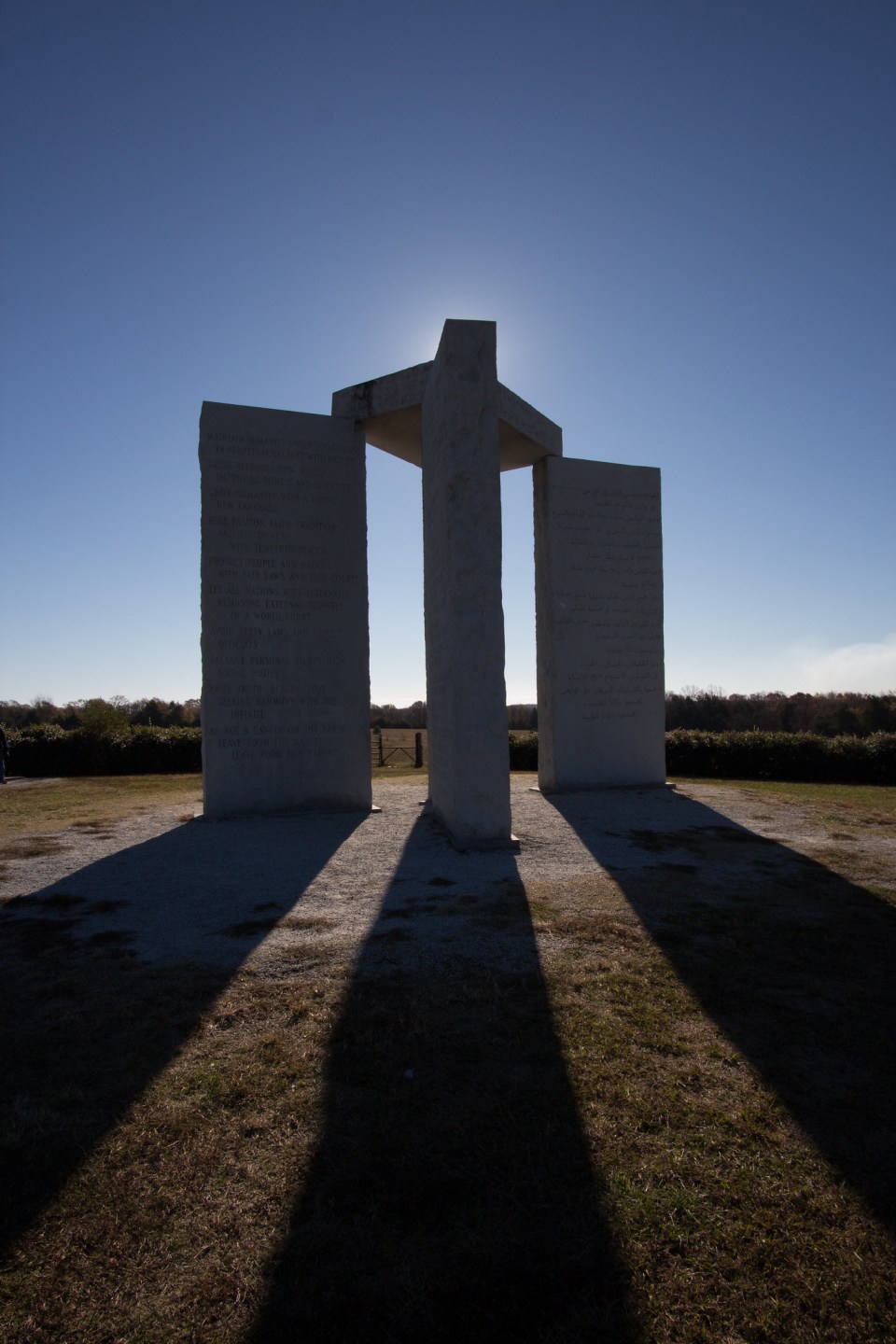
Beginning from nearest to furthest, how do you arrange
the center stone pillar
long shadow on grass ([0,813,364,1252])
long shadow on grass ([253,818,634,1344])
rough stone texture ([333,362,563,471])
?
long shadow on grass ([253,818,634,1344]), long shadow on grass ([0,813,364,1252]), the center stone pillar, rough stone texture ([333,362,563,471])

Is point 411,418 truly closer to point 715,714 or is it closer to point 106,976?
point 106,976

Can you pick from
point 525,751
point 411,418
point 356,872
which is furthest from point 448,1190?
point 525,751

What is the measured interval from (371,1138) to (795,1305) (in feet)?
3.92

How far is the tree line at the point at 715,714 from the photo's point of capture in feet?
62.6

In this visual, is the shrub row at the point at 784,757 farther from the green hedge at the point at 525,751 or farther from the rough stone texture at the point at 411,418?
the rough stone texture at the point at 411,418

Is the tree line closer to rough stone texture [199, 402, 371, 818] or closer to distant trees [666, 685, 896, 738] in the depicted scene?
distant trees [666, 685, 896, 738]

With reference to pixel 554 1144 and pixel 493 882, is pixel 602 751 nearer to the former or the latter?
pixel 493 882

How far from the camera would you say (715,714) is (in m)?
24.1

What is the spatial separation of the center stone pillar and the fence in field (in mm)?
10877

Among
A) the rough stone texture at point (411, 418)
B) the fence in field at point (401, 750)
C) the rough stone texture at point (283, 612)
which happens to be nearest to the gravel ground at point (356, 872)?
the rough stone texture at point (283, 612)

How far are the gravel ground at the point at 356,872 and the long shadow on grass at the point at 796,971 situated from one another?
9cm

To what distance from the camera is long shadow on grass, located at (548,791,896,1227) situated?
2.35m

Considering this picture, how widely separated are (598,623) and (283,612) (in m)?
4.70

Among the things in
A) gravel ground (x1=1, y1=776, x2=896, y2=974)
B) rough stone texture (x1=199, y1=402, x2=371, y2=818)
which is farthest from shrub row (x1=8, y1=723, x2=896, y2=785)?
gravel ground (x1=1, y1=776, x2=896, y2=974)
